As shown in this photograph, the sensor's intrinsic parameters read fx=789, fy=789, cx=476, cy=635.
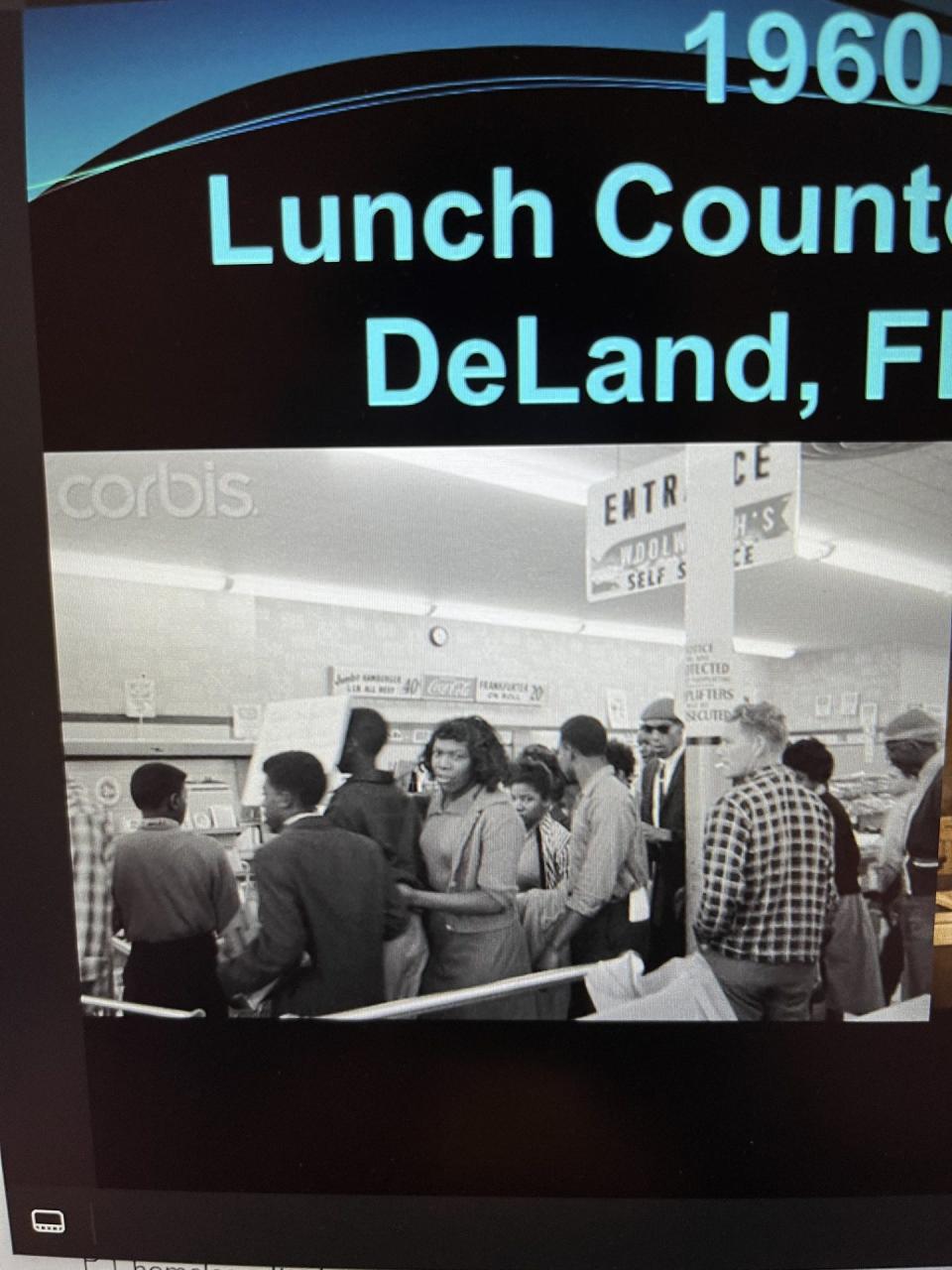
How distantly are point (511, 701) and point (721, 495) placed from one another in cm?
52

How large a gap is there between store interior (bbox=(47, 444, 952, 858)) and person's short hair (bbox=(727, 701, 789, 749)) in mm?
17

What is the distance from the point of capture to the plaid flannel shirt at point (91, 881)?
4.79ft

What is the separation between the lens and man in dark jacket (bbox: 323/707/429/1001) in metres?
1.38

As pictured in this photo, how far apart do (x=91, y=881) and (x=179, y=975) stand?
0.24m

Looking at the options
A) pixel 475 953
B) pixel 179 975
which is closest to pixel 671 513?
pixel 475 953

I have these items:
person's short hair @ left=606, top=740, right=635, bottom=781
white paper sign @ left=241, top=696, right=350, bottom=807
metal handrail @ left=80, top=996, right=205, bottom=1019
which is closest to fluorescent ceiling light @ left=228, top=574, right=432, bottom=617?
white paper sign @ left=241, top=696, right=350, bottom=807

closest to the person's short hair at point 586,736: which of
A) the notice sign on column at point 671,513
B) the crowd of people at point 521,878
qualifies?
the crowd of people at point 521,878

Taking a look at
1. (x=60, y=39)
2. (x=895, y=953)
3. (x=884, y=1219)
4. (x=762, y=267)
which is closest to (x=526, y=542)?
(x=762, y=267)

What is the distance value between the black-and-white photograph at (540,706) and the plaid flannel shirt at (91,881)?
80 mm

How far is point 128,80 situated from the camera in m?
1.37

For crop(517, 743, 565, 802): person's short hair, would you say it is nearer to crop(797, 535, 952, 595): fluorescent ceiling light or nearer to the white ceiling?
the white ceiling

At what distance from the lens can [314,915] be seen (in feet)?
4.74

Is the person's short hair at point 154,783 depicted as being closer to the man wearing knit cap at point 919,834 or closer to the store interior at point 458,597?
the store interior at point 458,597

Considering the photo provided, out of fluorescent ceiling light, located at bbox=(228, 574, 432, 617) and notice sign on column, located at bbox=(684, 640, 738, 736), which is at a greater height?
fluorescent ceiling light, located at bbox=(228, 574, 432, 617)
